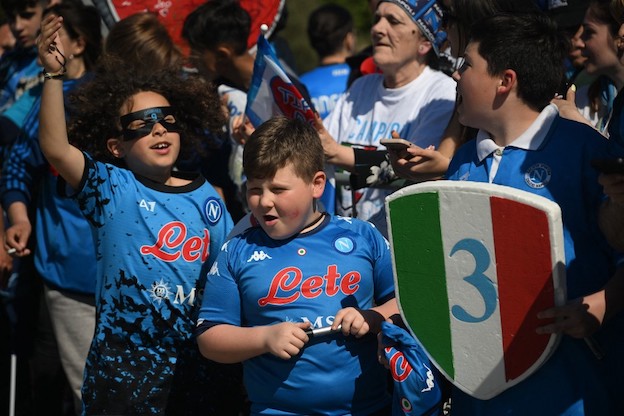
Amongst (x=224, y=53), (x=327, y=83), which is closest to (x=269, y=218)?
(x=224, y=53)

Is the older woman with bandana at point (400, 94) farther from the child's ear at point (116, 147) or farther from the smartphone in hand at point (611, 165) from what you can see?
the smartphone in hand at point (611, 165)

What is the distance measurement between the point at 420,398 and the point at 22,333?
3051 mm

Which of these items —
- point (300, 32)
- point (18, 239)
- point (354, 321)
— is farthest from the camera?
point (300, 32)

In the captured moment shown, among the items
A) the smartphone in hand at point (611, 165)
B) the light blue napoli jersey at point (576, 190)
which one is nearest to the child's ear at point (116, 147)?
the light blue napoli jersey at point (576, 190)

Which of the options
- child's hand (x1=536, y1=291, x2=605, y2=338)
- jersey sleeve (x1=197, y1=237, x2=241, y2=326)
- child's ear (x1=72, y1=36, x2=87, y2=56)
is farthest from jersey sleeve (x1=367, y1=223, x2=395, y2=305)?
child's ear (x1=72, y1=36, x2=87, y2=56)

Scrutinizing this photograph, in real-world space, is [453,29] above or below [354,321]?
above

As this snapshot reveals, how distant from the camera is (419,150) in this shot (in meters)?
3.41

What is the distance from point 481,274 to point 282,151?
869 millimetres

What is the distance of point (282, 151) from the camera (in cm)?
328

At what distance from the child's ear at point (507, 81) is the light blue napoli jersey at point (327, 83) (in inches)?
125

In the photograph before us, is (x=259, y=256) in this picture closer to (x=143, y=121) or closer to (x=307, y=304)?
(x=307, y=304)

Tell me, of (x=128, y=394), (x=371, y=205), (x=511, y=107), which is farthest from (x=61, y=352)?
(x=511, y=107)

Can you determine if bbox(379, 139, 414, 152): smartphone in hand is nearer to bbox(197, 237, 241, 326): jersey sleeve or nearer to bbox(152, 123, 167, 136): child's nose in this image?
bbox(197, 237, 241, 326): jersey sleeve

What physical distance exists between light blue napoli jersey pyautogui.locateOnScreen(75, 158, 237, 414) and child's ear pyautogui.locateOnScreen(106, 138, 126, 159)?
19 cm
